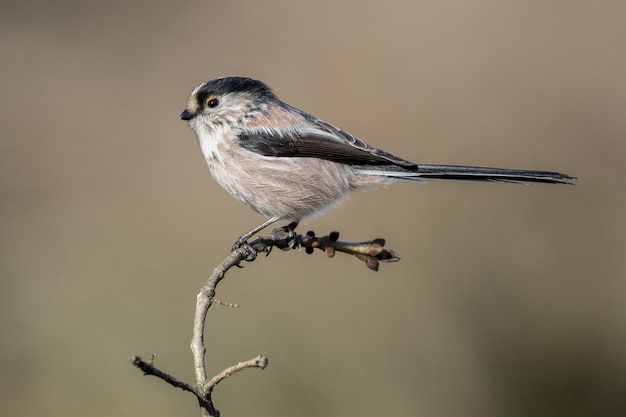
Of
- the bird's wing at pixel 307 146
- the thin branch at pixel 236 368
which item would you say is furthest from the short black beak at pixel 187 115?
the thin branch at pixel 236 368

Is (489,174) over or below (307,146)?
below

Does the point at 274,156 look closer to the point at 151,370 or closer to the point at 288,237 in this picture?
the point at 288,237

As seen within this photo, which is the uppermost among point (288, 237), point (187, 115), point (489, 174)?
point (187, 115)

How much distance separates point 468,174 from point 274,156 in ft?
3.43

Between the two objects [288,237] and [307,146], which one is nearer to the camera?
[288,237]

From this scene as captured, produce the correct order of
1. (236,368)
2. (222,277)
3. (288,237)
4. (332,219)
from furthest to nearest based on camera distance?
1. (332,219)
2. (288,237)
3. (222,277)
4. (236,368)

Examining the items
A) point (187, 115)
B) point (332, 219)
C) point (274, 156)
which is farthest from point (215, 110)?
point (332, 219)

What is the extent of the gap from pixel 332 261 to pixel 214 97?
2.50 metres

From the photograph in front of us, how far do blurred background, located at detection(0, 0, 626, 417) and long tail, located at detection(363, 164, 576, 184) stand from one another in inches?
68.8

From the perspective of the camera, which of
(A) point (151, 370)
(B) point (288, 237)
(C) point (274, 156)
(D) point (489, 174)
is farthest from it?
(C) point (274, 156)

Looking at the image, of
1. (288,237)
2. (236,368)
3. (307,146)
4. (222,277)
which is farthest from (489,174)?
(236,368)

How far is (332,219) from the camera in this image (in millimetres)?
6207

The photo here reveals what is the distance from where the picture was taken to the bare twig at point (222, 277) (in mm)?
1580

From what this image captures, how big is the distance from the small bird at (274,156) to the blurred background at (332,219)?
1.59m
